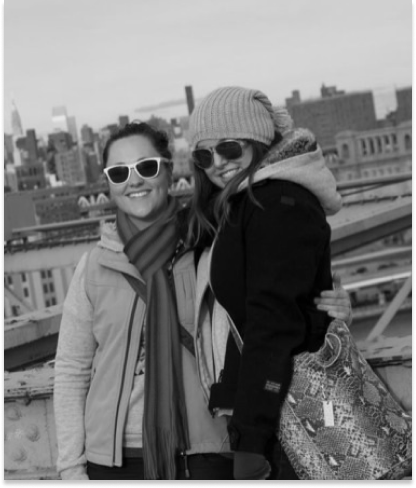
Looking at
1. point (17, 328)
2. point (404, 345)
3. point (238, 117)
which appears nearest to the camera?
point (238, 117)

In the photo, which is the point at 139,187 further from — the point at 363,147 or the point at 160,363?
the point at 363,147

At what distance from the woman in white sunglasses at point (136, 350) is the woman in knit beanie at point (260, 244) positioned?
0.14m

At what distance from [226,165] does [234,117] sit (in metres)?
0.11

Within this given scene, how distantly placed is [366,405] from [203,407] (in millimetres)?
448

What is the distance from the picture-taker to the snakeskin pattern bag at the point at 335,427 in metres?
2.19

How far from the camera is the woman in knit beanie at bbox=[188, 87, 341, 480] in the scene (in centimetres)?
215

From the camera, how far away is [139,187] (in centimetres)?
256

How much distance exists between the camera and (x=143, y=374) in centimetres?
250

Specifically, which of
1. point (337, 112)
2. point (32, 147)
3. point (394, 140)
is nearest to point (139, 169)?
point (32, 147)

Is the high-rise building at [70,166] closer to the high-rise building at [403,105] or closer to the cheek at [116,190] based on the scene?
the high-rise building at [403,105]

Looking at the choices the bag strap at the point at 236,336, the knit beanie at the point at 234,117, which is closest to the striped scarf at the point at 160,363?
the bag strap at the point at 236,336

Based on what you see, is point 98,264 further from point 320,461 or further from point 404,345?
point 404,345

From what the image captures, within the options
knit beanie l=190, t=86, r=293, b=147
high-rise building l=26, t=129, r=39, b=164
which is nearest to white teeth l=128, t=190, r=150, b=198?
knit beanie l=190, t=86, r=293, b=147
